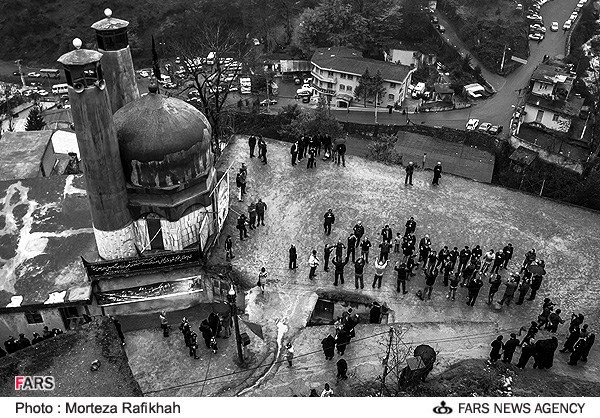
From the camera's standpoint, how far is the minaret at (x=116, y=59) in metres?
20.8

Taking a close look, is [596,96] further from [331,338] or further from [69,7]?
[69,7]

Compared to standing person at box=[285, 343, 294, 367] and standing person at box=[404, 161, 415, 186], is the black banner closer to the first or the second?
standing person at box=[285, 343, 294, 367]

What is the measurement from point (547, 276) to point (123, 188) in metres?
16.1

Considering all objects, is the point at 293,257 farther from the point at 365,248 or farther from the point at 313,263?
the point at 365,248

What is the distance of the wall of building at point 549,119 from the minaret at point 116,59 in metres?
48.2

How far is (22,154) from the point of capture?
96.8ft

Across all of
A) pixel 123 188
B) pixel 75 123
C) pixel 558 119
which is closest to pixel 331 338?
pixel 123 188

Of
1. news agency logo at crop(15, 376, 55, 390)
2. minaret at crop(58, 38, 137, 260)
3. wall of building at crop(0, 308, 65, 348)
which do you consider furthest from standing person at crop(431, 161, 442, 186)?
news agency logo at crop(15, 376, 55, 390)

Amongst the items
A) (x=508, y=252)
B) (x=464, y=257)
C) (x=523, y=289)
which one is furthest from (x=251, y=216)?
(x=523, y=289)

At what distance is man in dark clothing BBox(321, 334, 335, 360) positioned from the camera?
16391mm

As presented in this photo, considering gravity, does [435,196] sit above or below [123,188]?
below

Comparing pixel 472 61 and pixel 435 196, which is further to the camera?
pixel 472 61

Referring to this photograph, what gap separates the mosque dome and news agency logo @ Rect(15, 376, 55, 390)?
7.80m

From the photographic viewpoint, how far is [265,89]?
6975 cm
